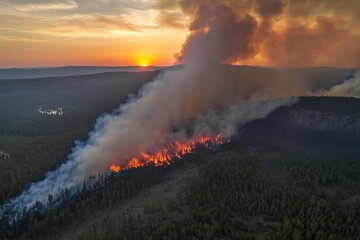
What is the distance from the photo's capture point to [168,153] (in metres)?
143

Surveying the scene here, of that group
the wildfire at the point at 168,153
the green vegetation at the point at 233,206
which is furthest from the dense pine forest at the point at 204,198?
the wildfire at the point at 168,153

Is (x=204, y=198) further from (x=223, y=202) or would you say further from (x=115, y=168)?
(x=115, y=168)

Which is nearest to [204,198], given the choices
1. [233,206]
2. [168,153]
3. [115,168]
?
[233,206]

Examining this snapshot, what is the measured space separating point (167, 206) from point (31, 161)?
224 ft

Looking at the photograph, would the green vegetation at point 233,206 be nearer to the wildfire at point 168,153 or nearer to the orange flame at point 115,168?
the orange flame at point 115,168

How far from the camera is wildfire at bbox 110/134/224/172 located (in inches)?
5002

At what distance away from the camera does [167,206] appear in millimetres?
96375

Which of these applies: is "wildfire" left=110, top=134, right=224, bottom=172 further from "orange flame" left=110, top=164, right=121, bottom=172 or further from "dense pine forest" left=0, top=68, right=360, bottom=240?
"dense pine forest" left=0, top=68, right=360, bottom=240

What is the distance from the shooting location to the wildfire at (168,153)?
417 feet

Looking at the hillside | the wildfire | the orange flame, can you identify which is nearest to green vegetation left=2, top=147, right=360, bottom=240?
the hillside

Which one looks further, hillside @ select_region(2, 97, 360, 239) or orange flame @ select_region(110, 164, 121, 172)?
orange flame @ select_region(110, 164, 121, 172)

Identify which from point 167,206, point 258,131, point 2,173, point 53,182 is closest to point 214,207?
point 167,206

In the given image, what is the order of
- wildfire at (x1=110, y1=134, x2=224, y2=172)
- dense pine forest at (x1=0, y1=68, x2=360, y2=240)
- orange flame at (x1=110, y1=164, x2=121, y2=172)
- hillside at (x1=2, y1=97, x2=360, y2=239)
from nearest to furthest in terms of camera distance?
hillside at (x1=2, y1=97, x2=360, y2=239)
dense pine forest at (x1=0, y1=68, x2=360, y2=240)
orange flame at (x1=110, y1=164, x2=121, y2=172)
wildfire at (x1=110, y1=134, x2=224, y2=172)

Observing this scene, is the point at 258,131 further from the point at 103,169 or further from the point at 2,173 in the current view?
the point at 2,173
